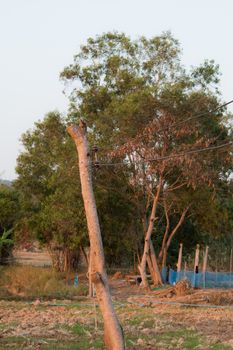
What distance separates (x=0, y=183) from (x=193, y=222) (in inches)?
436

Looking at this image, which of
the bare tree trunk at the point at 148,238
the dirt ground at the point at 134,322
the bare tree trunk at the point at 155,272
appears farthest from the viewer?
the bare tree trunk at the point at 155,272

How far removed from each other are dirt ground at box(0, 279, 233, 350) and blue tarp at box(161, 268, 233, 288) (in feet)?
9.17

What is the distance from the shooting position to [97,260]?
974 centimetres

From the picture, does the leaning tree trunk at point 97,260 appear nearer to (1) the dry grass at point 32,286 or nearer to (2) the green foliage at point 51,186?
(1) the dry grass at point 32,286

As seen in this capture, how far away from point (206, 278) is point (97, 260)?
1550 centimetres

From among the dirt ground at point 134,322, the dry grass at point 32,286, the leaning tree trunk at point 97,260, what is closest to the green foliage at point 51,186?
the dry grass at point 32,286

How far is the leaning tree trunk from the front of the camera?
923 cm

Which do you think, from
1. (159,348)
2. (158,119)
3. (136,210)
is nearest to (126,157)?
(158,119)

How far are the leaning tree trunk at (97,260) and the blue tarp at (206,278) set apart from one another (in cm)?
1421

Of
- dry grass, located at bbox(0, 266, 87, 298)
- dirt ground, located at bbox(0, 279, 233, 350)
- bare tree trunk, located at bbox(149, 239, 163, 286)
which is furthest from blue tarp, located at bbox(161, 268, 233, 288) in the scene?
dry grass, located at bbox(0, 266, 87, 298)

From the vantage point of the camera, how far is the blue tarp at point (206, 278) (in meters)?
24.0

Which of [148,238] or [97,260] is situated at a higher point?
[148,238]

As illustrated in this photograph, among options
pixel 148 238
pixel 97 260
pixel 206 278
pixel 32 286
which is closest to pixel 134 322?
pixel 97 260

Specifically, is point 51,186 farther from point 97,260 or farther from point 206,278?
point 97,260
